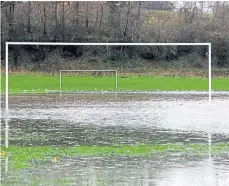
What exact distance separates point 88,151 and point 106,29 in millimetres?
47683

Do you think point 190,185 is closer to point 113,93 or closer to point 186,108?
point 186,108

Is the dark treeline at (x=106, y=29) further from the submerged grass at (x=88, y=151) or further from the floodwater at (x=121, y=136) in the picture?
the submerged grass at (x=88, y=151)

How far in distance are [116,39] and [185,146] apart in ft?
149

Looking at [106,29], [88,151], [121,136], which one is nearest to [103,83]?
[106,29]

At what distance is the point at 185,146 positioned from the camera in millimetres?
14172

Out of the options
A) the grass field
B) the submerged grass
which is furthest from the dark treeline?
the submerged grass

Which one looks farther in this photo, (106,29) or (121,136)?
(106,29)

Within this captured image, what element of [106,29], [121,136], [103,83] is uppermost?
[106,29]

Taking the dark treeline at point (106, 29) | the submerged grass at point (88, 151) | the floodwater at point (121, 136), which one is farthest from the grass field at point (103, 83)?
the submerged grass at point (88, 151)

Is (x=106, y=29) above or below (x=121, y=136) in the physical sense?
above

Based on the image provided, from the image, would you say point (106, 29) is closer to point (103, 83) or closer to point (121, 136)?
point (103, 83)

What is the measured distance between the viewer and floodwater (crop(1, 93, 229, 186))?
10.1 meters

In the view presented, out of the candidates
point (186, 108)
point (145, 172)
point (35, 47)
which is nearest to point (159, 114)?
point (186, 108)

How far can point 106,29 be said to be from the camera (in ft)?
198
